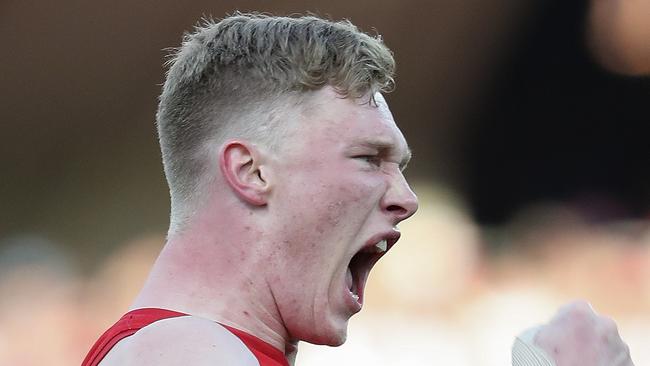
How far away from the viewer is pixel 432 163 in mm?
5262

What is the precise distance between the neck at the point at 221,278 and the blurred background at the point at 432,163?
345 cm

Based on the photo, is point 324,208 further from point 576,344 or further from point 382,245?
point 576,344

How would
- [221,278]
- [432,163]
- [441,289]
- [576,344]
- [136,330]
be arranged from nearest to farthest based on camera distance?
[576,344] < [136,330] < [221,278] < [441,289] < [432,163]

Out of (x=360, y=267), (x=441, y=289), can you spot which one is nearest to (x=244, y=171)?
(x=360, y=267)

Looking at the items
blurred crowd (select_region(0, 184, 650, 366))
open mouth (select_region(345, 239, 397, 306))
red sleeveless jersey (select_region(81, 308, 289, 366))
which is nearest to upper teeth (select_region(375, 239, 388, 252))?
open mouth (select_region(345, 239, 397, 306))

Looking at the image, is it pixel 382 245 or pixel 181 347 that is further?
pixel 382 245

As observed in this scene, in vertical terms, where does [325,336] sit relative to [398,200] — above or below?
below

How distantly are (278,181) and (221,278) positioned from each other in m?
0.18

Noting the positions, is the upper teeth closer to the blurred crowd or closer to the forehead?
the forehead

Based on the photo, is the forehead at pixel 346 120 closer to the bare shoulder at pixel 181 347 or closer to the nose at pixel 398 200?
the nose at pixel 398 200

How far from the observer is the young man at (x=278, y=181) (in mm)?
1641

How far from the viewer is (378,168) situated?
1.72m

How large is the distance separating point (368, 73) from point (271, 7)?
356 centimetres

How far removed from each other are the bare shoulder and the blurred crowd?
11.8ft
